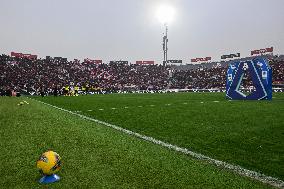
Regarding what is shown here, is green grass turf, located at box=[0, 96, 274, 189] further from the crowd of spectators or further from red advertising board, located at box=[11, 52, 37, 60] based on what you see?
red advertising board, located at box=[11, 52, 37, 60]

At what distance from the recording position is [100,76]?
273 ft

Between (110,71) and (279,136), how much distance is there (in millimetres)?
80979

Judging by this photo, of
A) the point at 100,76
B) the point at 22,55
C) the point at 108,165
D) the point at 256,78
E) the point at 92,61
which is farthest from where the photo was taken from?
the point at 92,61

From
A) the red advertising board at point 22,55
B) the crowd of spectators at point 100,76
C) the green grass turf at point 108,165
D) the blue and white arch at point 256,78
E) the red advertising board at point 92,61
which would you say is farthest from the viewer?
the red advertising board at point 92,61

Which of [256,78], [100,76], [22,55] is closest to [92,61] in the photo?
[100,76]

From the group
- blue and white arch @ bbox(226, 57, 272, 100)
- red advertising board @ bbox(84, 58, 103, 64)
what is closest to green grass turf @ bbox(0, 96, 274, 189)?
blue and white arch @ bbox(226, 57, 272, 100)

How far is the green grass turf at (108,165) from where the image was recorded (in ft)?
15.3

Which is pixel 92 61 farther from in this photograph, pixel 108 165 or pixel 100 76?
pixel 108 165

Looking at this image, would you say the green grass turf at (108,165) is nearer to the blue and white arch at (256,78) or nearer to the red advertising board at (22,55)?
the blue and white arch at (256,78)

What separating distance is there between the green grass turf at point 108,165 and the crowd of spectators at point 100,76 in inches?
1881

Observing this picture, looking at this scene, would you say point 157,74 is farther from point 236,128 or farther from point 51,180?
point 51,180

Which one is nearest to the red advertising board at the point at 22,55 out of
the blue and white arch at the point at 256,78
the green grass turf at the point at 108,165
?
the blue and white arch at the point at 256,78

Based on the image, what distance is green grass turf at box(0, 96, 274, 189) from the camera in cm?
467

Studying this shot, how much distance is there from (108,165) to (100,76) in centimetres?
7855
